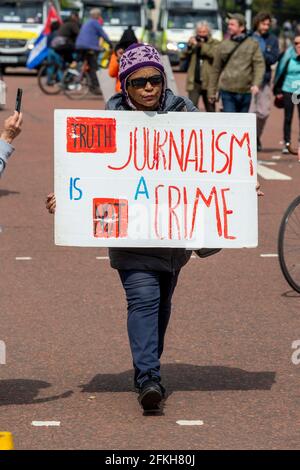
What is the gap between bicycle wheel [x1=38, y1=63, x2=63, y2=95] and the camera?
30688 millimetres

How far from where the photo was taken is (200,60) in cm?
2066

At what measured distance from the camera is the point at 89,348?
763 cm

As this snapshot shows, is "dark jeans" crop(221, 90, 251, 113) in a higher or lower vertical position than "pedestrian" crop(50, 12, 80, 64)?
higher

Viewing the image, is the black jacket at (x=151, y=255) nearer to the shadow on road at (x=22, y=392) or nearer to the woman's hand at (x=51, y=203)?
the woman's hand at (x=51, y=203)

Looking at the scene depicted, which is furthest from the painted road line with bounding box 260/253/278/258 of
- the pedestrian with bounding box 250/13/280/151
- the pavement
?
the pedestrian with bounding box 250/13/280/151

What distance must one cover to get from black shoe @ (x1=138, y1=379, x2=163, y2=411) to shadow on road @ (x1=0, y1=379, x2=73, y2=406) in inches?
20.5

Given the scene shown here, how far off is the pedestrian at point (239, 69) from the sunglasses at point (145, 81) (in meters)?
11.1

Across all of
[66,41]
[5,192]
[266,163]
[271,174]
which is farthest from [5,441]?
[66,41]

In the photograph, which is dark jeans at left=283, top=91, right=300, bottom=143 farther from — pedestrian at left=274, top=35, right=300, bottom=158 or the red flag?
the red flag

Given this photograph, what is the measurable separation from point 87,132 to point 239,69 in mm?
11214

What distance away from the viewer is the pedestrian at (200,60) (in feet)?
67.1

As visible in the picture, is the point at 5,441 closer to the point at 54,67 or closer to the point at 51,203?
the point at 51,203
